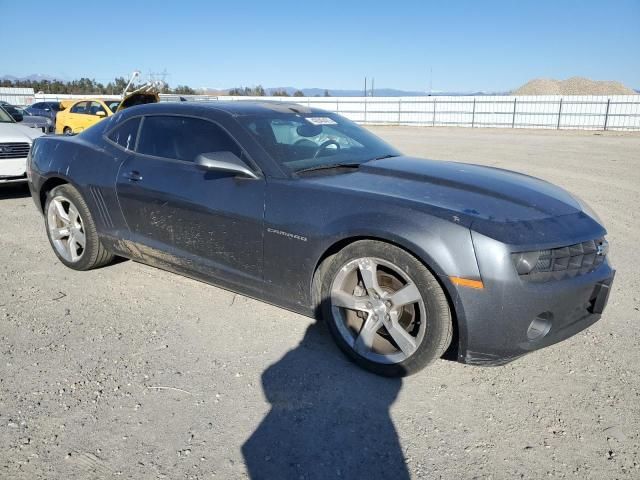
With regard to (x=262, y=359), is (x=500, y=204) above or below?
above

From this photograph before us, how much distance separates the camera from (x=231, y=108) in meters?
3.88

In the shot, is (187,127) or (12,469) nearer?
(12,469)

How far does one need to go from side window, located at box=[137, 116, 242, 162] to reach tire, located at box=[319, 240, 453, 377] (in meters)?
1.17

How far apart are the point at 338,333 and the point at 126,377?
49.5 inches

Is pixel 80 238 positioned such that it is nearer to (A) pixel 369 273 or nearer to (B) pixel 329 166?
(B) pixel 329 166

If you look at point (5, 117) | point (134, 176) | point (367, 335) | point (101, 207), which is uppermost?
point (5, 117)

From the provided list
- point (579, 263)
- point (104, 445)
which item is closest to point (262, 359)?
point (104, 445)

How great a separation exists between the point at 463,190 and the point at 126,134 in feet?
9.12

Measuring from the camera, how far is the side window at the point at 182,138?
3.60 metres

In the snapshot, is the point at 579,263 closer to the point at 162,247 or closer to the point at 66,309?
the point at 162,247

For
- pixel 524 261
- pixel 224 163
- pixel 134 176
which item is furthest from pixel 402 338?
pixel 134 176

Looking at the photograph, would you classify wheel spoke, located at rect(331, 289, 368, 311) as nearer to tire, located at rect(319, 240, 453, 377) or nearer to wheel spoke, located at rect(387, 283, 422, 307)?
tire, located at rect(319, 240, 453, 377)

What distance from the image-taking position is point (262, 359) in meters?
3.12

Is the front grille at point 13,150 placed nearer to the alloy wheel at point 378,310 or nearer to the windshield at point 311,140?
the windshield at point 311,140
